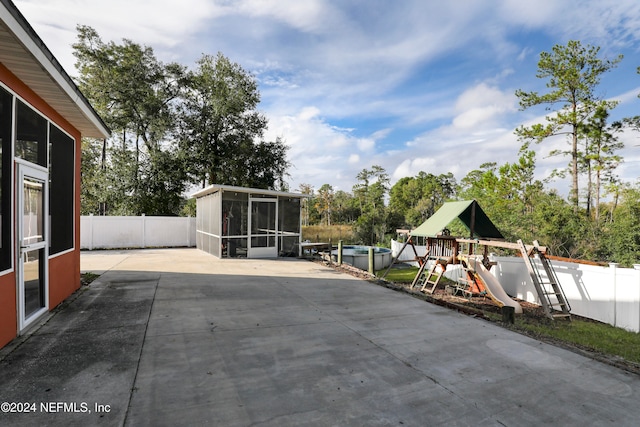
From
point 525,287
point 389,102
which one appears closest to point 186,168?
point 389,102

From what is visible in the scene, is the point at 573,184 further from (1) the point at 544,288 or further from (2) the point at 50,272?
(2) the point at 50,272

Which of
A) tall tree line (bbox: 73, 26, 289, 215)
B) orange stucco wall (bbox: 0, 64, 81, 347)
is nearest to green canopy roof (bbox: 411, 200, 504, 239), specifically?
orange stucco wall (bbox: 0, 64, 81, 347)

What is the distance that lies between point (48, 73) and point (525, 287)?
416 inches

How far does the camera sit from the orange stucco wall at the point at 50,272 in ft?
11.7

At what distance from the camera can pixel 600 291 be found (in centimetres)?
705

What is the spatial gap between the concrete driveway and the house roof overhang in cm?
303

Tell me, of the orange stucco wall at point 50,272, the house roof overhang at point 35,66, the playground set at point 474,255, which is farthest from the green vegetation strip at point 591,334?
the house roof overhang at point 35,66

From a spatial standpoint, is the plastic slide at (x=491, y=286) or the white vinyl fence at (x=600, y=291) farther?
the plastic slide at (x=491, y=286)

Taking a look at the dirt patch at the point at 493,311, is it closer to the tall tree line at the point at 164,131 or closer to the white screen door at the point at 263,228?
the white screen door at the point at 263,228

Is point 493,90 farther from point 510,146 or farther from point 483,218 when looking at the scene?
point 483,218

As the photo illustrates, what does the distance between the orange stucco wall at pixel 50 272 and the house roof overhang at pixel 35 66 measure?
9 centimetres

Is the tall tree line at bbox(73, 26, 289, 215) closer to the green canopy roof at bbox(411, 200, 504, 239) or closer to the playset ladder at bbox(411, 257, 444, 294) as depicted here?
the playset ladder at bbox(411, 257, 444, 294)

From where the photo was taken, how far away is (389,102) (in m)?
16.9

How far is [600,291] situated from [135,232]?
1677 cm
